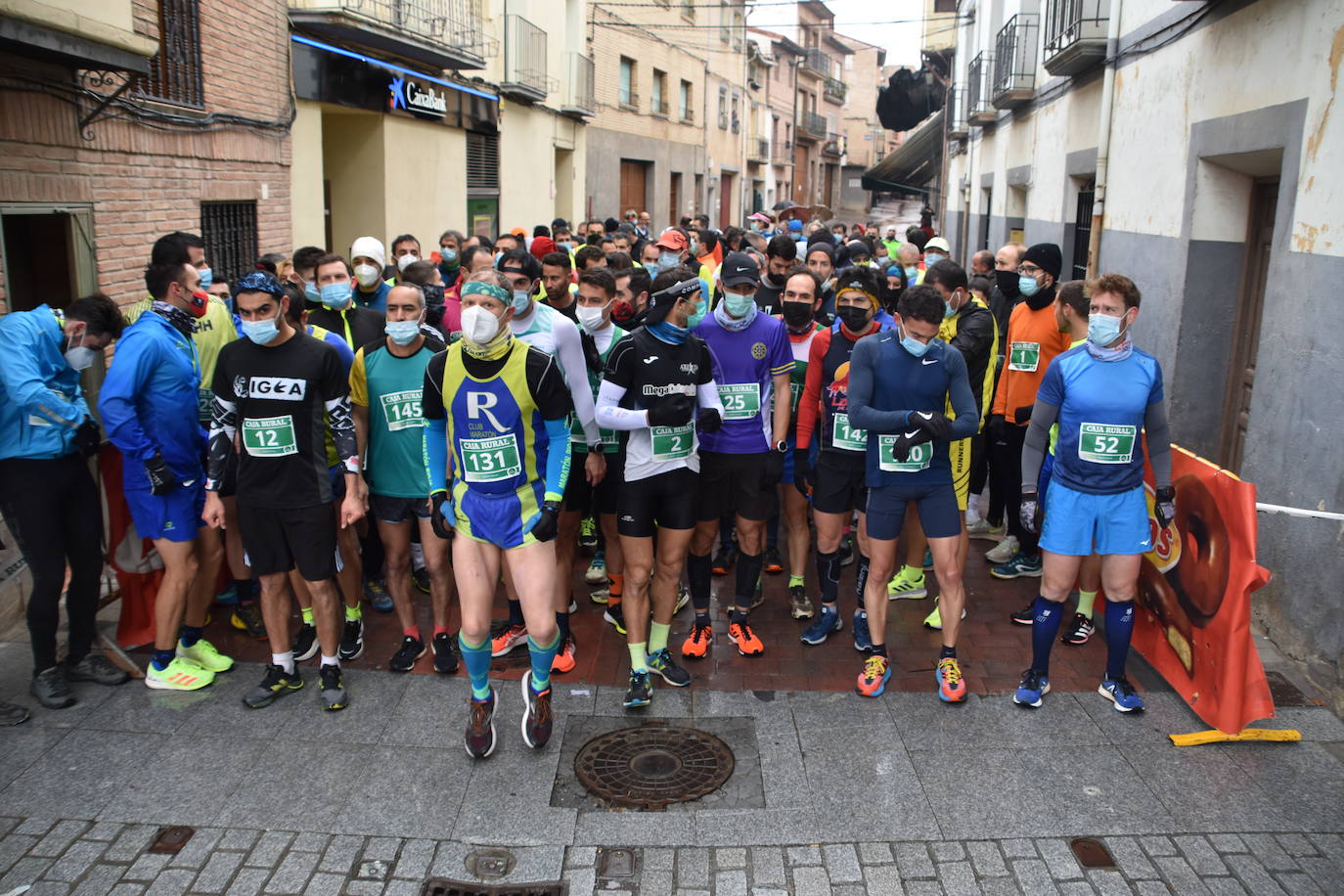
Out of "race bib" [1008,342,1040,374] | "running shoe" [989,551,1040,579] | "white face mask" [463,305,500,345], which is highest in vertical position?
"white face mask" [463,305,500,345]

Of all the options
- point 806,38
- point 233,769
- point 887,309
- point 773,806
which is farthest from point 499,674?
point 806,38

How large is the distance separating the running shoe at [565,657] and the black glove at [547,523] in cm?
121

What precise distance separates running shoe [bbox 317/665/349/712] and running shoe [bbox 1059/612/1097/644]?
3.91 meters

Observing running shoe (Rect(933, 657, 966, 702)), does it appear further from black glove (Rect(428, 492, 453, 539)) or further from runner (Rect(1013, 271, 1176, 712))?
black glove (Rect(428, 492, 453, 539))

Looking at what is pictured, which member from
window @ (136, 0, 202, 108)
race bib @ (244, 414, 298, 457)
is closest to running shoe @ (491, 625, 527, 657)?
race bib @ (244, 414, 298, 457)

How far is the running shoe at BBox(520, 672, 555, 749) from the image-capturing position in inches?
188

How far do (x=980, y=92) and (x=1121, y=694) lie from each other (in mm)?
16365

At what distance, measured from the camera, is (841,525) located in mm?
6000

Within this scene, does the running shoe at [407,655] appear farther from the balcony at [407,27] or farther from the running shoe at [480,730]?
the balcony at [407,27]

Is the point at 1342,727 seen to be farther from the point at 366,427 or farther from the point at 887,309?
the point at 366,427

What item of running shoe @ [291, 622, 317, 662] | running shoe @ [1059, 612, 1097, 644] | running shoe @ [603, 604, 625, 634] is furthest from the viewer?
running shoe @ [603, 604, 625, 634]

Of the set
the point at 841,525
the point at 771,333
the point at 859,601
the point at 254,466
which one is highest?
the point at 771,333

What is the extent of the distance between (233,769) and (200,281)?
8.99 ft

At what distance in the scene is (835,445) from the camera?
5820 millimetres
